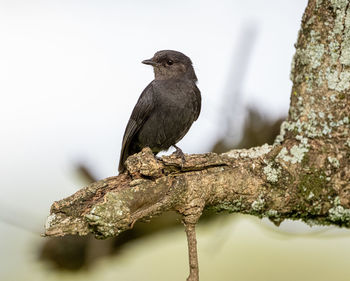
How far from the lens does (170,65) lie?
540 cm

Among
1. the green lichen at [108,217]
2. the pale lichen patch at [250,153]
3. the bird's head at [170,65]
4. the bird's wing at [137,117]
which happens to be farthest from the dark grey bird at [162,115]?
the green lichen at [108,217]

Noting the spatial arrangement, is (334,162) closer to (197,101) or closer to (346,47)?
(346,47)

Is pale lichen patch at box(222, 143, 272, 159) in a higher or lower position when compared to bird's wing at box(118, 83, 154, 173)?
lower

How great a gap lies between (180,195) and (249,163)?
1.91 ft

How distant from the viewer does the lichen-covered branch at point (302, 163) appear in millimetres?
3111

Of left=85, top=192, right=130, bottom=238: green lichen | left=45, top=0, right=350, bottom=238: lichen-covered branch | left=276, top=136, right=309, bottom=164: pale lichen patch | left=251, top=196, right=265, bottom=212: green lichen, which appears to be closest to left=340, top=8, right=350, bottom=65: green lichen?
left=45, top=0, right=350, bottom=238: lichen-covered branch

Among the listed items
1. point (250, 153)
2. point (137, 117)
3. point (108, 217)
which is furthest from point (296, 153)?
point (137, 117)

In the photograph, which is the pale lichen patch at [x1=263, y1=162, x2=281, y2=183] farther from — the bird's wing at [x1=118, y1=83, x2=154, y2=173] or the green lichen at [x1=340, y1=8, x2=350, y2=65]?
the bird's wing at [x1=118, y1=83, x2=154, y2=173]

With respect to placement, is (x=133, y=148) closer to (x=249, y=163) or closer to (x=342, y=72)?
(x=249, y=163)

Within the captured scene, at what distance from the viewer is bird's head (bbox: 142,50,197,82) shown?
536 centimetres

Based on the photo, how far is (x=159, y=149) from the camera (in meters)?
5.11

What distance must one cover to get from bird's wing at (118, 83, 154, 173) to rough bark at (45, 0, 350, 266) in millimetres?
1610

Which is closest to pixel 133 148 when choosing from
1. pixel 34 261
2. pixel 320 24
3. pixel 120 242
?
pixel 120 242

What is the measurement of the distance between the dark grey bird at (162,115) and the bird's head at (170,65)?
23 centimetres
